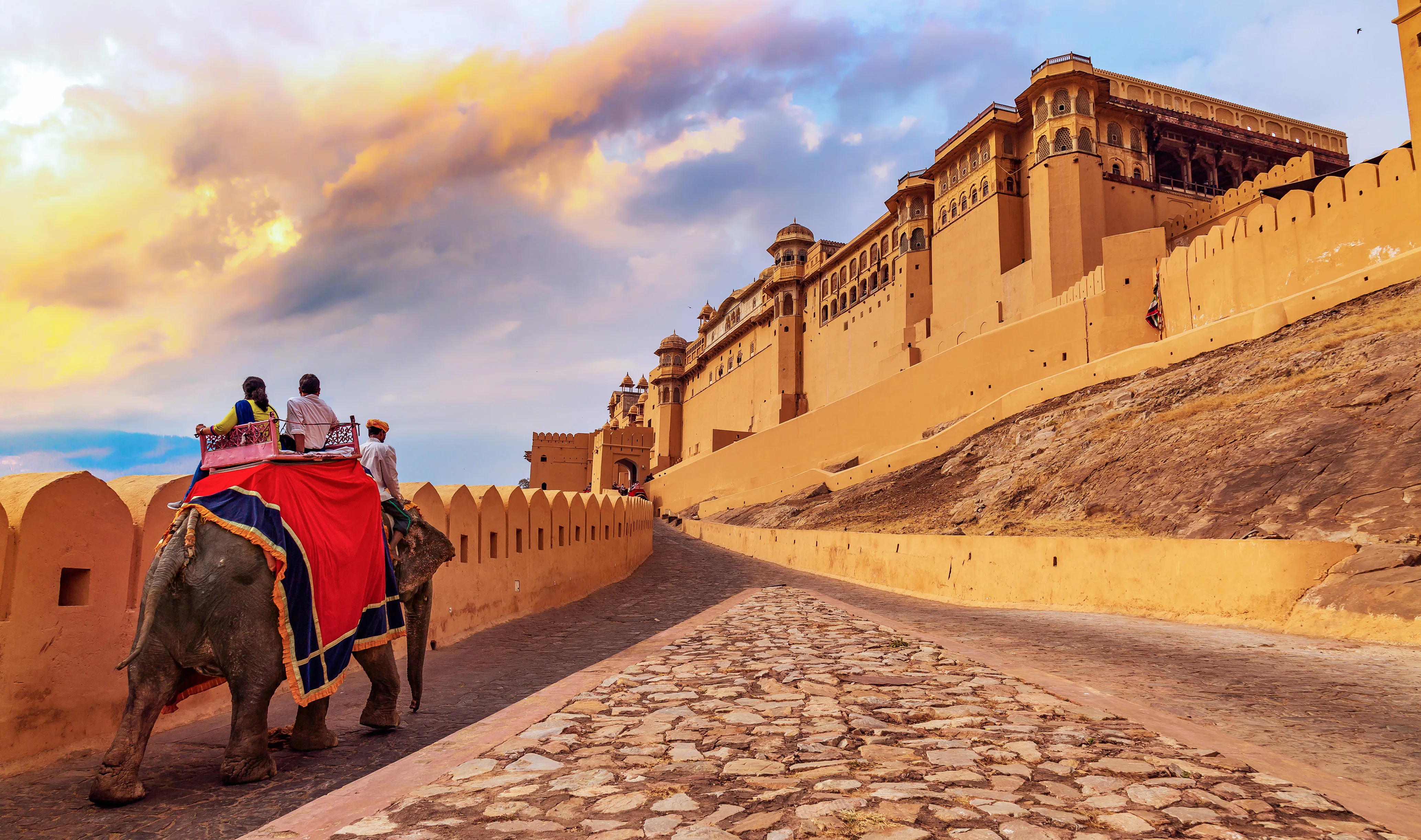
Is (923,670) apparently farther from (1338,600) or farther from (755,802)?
(1338,600)

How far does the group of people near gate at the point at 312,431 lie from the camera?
4.24 metres

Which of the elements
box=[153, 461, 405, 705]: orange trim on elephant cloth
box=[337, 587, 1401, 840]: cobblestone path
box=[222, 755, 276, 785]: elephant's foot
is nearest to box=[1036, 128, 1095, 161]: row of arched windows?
box=[337, 587, 1401, 840]: cobblestone path

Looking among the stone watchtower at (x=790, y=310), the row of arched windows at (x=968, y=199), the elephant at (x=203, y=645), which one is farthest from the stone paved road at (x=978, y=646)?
the stone watchtower at (x=790, y=310)

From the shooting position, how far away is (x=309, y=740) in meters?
4.34

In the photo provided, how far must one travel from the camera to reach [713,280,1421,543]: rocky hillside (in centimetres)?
1068

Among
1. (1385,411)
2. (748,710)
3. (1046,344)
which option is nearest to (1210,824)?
(748,710)

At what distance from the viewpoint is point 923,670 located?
562 cm

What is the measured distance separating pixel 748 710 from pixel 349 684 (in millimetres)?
3571

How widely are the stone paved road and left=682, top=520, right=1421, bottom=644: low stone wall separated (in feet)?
1.20

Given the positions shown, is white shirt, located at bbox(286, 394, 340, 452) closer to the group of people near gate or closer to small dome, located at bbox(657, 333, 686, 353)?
the group of people near gate

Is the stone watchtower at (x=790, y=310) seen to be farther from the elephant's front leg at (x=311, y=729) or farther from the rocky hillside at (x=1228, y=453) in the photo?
the elephant's front leg at (x=311, y=729)

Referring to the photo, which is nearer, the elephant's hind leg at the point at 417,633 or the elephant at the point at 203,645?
the elephant at the point at 203,645

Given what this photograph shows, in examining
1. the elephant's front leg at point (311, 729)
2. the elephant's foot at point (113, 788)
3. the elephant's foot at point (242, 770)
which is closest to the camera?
the elephant's foot at point (113, 788)

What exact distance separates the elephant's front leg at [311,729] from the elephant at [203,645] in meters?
0.37
